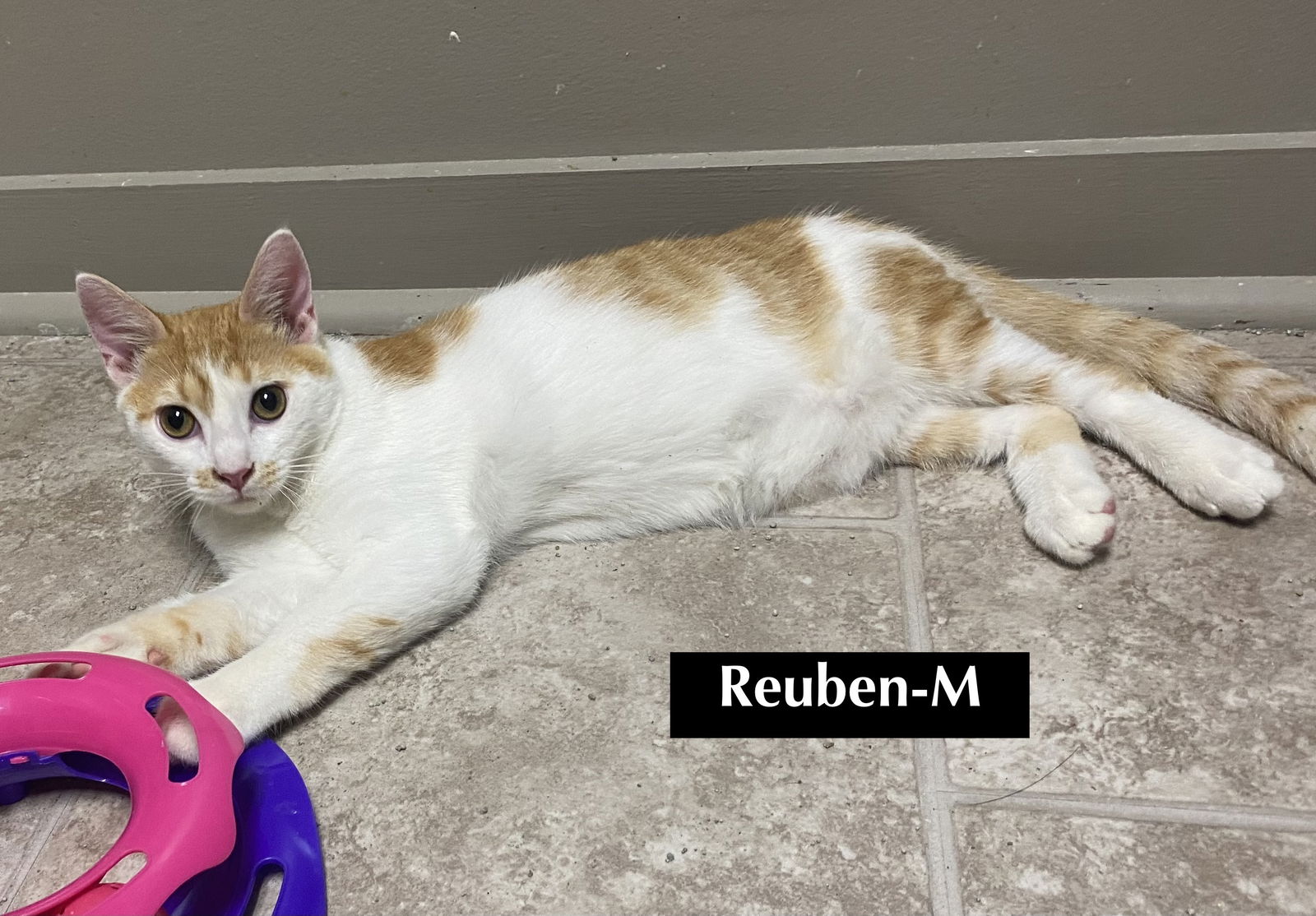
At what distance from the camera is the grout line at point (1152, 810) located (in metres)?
1.28

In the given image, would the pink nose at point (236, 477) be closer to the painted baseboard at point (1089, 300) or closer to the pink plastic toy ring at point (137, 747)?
the pink plastic toy ring at point (137, 747)

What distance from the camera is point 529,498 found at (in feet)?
5.81

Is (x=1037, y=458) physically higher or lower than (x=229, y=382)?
lower

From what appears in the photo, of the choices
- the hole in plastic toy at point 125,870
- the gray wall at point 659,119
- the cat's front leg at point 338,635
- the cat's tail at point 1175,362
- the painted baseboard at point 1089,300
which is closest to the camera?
the hole in plastic toy at point 125,870

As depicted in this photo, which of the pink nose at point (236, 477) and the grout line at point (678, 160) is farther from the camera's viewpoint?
the grout line at point (678, 160)

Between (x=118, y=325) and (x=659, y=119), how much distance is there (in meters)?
1.13

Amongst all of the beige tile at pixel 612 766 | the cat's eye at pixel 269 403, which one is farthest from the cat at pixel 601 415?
the beige tile at pixel 612 766

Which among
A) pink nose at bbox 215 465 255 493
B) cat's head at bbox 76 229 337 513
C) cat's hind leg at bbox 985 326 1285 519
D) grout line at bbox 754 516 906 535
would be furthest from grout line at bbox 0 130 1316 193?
pink nose at bbox 215 465 255 493

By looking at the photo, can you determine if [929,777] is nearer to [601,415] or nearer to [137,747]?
[601,415]

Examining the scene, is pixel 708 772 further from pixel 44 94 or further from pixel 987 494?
pixel 44 94

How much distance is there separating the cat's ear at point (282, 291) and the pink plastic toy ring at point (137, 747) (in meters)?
0.59

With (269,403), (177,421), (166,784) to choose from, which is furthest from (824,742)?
(177,421)

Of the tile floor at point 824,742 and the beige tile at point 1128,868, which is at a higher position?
the tile floor at point 824,742

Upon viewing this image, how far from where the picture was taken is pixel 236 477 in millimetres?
1473
